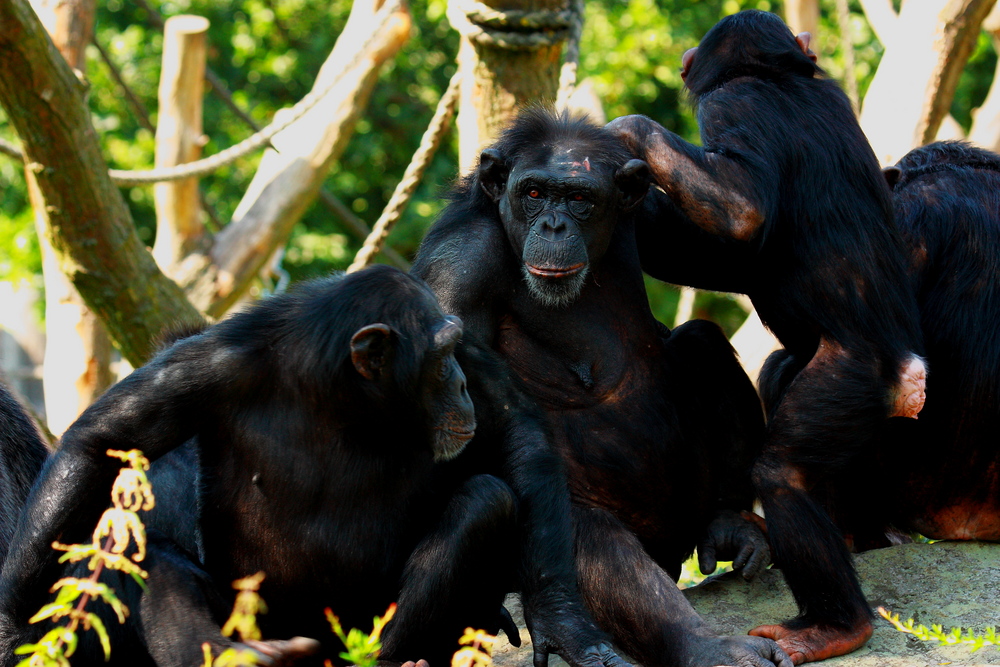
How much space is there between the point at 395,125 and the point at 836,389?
1635cm

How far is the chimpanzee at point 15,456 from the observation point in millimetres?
4715

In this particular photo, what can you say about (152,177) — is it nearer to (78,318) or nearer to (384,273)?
Result: (78,318)

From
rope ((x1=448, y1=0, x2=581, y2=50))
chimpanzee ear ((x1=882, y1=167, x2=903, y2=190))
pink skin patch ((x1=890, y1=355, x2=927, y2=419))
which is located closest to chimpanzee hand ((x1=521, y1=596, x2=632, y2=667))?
pink skin patch ((x1=890, y1=355, x2=927, y2=419))

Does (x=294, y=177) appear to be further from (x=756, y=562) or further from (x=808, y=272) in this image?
(x=756, y=562)

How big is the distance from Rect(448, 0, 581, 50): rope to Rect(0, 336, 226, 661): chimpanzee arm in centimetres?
335

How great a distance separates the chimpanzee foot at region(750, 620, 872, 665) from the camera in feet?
14.1

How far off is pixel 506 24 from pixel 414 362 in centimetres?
322

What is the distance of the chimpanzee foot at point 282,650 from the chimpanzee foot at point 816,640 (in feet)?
5.88

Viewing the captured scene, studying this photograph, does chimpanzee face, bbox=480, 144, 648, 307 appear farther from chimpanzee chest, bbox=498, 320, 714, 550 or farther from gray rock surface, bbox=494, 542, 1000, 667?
gray rock surface, bbox=494, 542, 1000, 667

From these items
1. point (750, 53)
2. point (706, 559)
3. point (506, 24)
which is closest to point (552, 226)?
point (750, 53)

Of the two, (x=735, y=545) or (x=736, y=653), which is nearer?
(x=736, y=653)

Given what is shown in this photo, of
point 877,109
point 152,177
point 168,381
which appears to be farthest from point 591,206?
point 152,177

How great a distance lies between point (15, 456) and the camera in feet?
16.3

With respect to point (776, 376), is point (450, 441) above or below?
above
